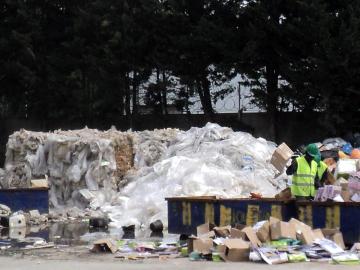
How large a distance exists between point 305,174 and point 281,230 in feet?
5.21

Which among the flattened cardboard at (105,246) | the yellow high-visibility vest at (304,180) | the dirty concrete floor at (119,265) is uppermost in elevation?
the yellow high-visibility vest at (304,180)

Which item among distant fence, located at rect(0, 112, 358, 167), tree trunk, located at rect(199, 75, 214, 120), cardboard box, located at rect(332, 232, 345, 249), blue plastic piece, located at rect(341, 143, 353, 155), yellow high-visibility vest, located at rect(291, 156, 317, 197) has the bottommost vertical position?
cardboard box, located at rect(332, 232, 345, 249)

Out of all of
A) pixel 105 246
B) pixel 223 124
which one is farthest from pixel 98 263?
pixel 223 124

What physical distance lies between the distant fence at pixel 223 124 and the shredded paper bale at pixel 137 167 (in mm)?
5804

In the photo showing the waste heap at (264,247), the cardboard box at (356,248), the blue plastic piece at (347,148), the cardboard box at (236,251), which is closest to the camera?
the waste heap at (264,247)

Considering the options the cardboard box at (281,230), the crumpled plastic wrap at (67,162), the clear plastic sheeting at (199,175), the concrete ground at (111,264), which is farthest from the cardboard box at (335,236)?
the crumpled plastic wrap at (67,162)

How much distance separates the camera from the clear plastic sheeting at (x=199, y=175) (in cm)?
1793

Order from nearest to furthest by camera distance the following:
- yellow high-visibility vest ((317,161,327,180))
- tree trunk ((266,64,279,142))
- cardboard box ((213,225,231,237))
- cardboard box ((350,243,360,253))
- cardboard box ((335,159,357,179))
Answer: cardboard box ((350,243,360,253)) < cardboard box ((213,225,231,237)) < yellow high-visibility vest ((317,161,327,180)) < cardboard box ((335,159,357,179)) < tree trunk ((266,64,279,142))

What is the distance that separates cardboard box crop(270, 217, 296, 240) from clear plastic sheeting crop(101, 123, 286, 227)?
4886 millimetres

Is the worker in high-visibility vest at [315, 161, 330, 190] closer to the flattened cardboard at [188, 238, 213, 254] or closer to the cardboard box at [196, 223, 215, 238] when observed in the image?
the cardboard box at [196, 223, 215, 238]

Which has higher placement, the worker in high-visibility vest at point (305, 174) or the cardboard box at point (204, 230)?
the worker in high-visibility vest at point (305, 174)

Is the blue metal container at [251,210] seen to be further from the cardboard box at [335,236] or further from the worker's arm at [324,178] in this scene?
the cardboard box at [335,236]

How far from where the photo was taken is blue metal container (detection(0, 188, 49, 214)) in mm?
19547

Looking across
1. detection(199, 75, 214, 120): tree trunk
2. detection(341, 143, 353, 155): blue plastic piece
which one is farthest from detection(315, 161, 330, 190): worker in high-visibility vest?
detection(199, 75, 214, 120): tree trunk
